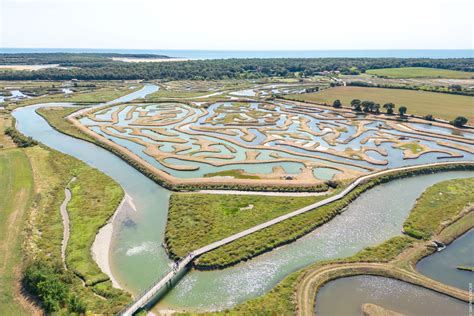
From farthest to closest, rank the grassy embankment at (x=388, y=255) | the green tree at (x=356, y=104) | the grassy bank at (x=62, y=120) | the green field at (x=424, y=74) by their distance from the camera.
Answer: the green field at (x=424, y=74) < the green tree at (x=356, y=104) < the grassy bank at (x=62, y=120) < the grassy embankment at (x=388, y=255)

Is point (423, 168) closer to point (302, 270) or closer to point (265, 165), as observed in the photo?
point (265, 165)

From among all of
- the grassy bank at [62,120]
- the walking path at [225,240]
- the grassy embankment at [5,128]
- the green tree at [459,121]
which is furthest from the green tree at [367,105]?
the grassy embankment at [5,128]

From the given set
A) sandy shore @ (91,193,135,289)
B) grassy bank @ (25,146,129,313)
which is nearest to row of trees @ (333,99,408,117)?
grassy bank @ (25,146,129,313)

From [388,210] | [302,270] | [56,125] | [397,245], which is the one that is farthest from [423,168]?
[56,125]

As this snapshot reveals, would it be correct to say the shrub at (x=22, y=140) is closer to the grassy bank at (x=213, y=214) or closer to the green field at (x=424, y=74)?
the grassy bank at (x=213, y=214)

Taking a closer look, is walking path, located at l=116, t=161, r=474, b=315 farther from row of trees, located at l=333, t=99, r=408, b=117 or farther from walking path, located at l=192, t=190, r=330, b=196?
row of trees, located at l=333, t=99, r=408, b=117
